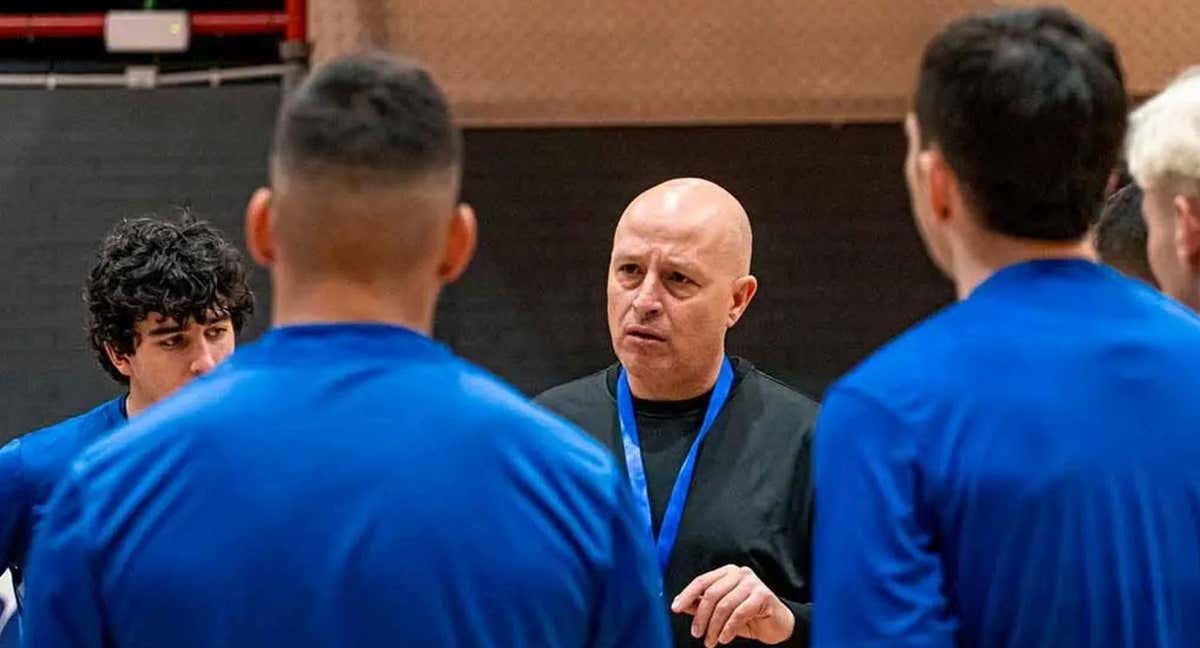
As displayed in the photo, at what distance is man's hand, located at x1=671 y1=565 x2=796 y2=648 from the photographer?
2.20 meters

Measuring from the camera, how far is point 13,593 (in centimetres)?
288

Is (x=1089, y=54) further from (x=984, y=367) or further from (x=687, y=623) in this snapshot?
(x=687, y=623)

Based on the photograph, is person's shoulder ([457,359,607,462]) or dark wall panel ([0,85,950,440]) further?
dark wall panel ([0,85,950,440])

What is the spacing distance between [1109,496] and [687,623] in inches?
53.3

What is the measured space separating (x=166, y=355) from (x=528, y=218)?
8.84 feet

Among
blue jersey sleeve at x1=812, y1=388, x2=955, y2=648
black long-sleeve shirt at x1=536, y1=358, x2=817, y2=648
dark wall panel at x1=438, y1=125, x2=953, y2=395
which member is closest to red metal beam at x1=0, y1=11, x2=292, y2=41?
dark wall panel at x1=438, y1=125, x2=953, y2=395

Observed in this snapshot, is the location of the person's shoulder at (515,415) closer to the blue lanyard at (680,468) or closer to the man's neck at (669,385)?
the blue lanyard at (680,468)

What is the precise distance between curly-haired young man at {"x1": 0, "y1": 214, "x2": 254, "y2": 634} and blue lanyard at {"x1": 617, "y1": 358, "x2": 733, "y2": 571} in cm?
76

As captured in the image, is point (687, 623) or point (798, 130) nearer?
point (687, 623)

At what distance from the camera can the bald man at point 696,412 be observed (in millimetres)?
2619

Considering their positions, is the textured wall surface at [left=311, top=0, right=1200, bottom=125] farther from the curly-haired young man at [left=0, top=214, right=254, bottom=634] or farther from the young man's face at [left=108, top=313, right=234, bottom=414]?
the young man's face at [left=108, top=313, right=234, bottom=414]

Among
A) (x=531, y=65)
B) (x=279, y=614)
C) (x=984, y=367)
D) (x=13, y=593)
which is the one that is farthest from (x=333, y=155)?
(x=531, y=65)

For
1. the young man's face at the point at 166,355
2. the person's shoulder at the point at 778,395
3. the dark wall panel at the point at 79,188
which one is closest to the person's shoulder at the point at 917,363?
the person's shoulder at the point at 778,395

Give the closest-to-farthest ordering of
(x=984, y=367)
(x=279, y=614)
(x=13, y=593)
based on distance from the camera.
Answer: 1. (x=279, y=614)
2. (x=984, y=367)
3. (x=13, y=593)
